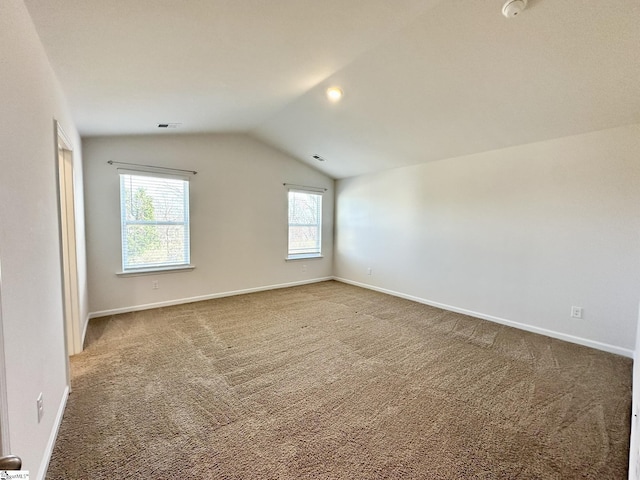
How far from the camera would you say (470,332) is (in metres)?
3.47

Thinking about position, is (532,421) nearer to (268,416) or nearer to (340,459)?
(340,459)

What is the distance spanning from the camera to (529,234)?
3.54 m

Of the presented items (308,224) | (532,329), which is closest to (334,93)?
(308,224)

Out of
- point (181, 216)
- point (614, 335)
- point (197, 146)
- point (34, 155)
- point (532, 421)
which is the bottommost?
point (532, 421)

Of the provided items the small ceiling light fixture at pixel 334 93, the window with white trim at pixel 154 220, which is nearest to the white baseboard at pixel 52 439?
the window with white trim at pixel 154 220

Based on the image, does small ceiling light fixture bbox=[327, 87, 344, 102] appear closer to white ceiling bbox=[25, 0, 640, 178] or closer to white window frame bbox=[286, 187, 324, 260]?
white ceiling bbox=[25, 0, 640, 178]

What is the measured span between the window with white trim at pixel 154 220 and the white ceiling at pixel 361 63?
29.2 inches

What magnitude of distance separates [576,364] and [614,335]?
69 centimetres

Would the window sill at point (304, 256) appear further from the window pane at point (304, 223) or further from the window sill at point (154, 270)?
the window sill at point (154, 270)

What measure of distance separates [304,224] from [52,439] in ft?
15.3

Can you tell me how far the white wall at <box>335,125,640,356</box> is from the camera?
2939 mm

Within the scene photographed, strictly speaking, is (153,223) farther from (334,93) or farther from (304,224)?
(334,93)

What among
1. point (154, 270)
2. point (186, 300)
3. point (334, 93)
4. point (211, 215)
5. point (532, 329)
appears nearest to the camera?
point (334, 93)

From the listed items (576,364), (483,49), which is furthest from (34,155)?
(576,364)
